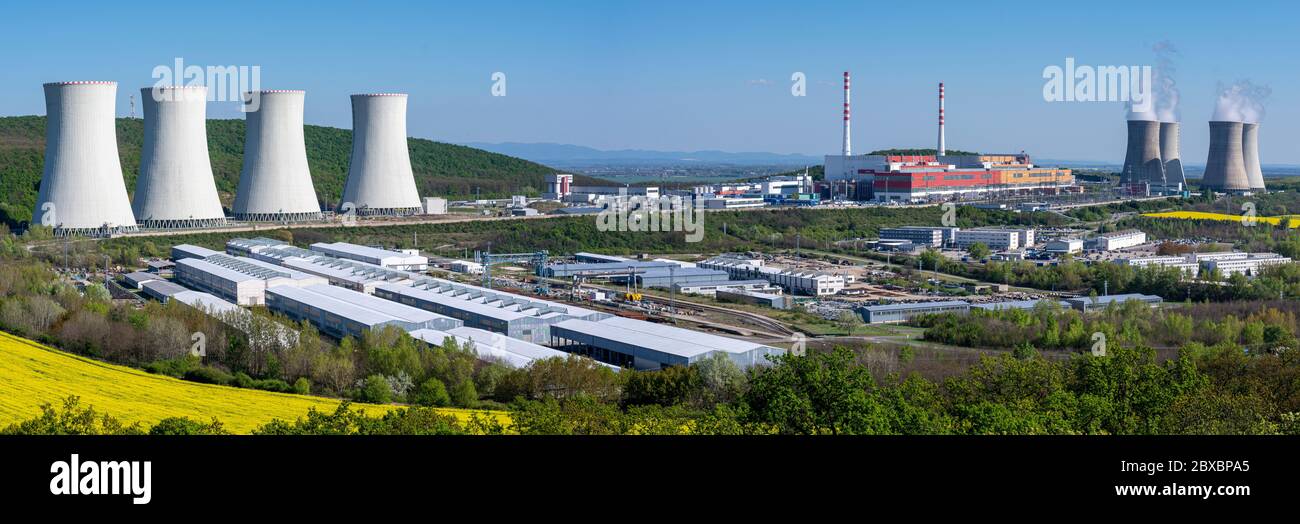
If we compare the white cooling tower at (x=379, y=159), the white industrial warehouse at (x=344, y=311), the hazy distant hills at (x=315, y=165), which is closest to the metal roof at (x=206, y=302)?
the white industrial warehouse at (x=344, y=311)

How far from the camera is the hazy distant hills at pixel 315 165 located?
29609 mm

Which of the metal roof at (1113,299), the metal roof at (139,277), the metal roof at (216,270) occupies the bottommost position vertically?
the metal roof at (1113,299)

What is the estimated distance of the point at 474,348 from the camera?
11.2 metres

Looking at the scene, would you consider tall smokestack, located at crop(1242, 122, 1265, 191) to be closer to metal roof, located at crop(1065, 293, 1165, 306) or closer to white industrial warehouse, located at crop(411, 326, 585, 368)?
metal roof, located at crop(1065, 293, 1165, 306)

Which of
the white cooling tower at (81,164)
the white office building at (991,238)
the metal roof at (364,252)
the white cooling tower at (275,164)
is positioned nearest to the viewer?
the white cooling tower at (81,164)

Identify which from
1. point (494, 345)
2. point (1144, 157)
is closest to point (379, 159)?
point (494, 345)

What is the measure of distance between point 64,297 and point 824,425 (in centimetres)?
996

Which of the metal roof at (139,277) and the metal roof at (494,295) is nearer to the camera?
the metal roof at (494,295)

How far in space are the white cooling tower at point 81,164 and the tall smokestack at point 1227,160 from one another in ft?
102

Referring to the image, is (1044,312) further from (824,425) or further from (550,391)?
(824,425)

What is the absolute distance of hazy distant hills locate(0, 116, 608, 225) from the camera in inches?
1166

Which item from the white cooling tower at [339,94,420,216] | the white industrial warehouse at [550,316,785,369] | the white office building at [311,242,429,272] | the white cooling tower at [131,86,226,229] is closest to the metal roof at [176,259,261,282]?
the white cooling tower at [131,86,226,229]

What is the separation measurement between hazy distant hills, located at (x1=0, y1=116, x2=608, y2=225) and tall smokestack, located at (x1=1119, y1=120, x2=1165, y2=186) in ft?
60.6

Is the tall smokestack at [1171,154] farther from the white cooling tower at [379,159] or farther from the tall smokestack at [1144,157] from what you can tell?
the white cooling tower at [379,159]
